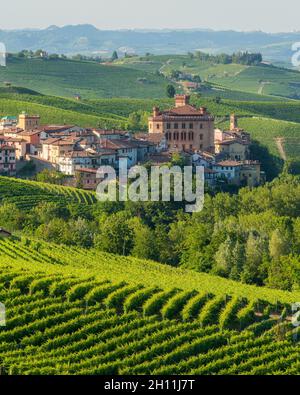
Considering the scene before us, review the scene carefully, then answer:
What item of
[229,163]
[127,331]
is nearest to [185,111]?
[229,163]

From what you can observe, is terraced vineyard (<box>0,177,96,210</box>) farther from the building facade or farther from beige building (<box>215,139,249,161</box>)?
beige building (<box>215,139,249,161</box>)

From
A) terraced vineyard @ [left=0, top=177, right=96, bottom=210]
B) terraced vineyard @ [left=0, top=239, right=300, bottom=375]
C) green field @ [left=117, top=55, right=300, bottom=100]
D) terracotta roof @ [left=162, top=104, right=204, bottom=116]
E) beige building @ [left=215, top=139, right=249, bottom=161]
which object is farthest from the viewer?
A: green field @ [left=117, top=55, right=300, bottom=100]

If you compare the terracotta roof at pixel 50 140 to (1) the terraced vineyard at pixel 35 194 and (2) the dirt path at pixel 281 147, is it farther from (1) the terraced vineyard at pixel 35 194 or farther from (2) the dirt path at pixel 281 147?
(2) the dirt path at pixel 281 147

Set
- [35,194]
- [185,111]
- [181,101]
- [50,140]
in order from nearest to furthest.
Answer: [35,194]
[50,140]
[185,111]
[181,101]

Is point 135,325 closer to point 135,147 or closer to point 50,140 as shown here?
point 135,147

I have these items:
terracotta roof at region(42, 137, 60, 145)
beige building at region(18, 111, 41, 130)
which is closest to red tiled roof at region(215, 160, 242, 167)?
terracotta roof at region(42, 137, 60, 145)

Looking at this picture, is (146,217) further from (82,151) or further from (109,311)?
(109,311)
